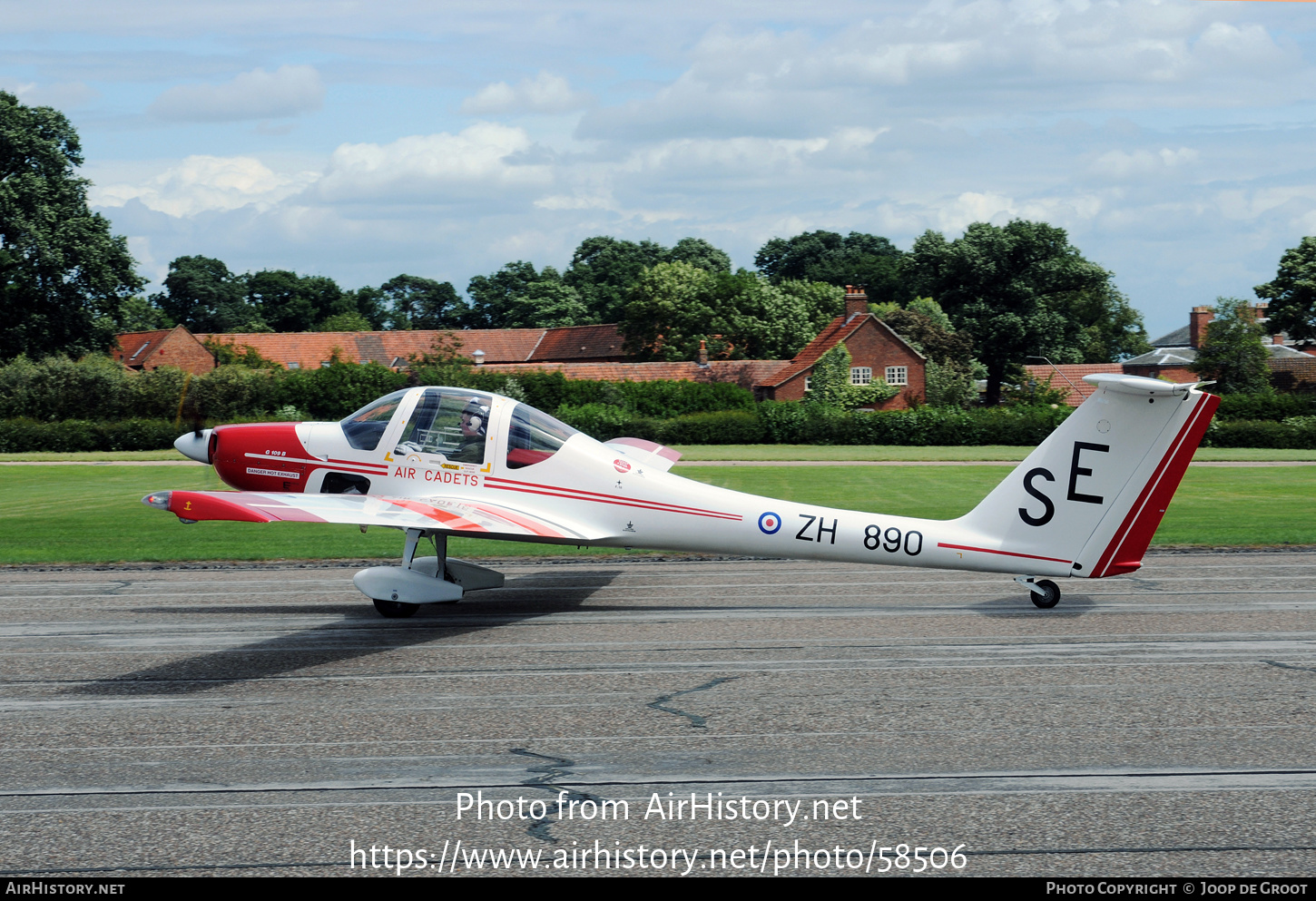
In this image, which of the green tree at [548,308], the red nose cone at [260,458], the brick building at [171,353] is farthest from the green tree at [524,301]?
the red nose cone at [260,458]

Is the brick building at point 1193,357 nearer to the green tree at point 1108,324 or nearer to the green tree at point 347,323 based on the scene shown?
the green tree at point 1108,324

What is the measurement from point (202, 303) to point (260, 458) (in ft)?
483

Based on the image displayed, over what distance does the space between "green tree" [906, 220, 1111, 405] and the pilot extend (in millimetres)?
81747

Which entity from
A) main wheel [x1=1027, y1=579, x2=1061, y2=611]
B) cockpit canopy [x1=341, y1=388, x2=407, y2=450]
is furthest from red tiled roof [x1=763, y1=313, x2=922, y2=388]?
main wheel [x1=1027, y1=579, x2=1061, y2=611]

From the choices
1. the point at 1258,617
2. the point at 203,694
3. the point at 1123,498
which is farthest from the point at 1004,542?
the point at 203,694

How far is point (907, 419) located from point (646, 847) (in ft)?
184

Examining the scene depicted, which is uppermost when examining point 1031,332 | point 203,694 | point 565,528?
point 1031,332

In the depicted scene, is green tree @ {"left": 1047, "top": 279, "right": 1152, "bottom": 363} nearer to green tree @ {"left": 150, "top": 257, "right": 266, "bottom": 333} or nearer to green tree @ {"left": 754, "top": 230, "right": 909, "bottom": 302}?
green tree @ {"left": 754, "top": 230, "right": 909, "bottom": 302}

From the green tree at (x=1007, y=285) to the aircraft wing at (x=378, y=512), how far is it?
82.2m

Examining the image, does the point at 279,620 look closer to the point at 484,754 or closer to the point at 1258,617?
the point at 484,754

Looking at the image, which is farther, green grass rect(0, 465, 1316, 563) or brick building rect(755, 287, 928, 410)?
brick building rect(755, 287, 928, 410)

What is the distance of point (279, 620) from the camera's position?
12.5 meters

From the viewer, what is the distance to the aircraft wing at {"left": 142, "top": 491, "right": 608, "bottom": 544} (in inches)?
403

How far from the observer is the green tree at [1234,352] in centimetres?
6531
